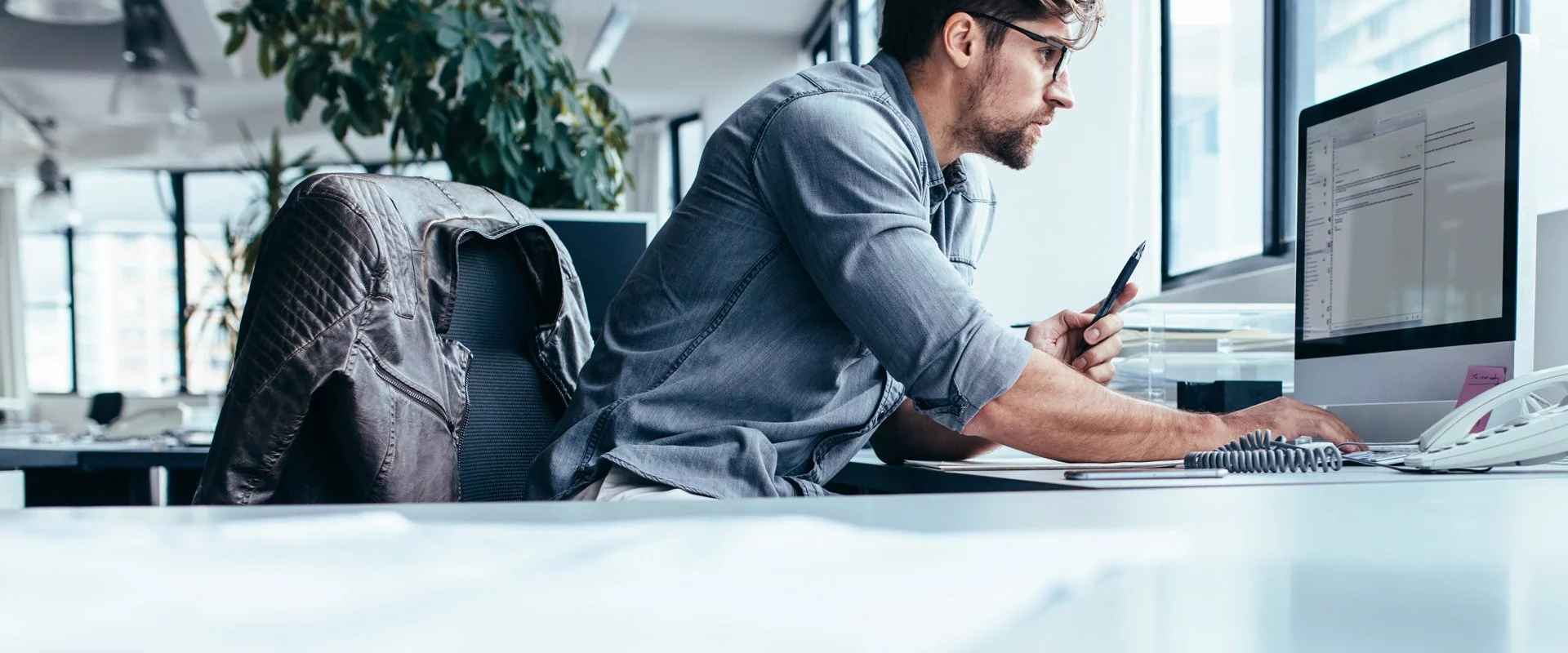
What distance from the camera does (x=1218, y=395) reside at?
5.55ft

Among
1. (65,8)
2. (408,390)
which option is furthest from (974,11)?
(65,8)

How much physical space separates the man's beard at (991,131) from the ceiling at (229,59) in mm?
5530

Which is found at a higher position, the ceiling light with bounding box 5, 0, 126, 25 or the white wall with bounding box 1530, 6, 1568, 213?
the ceiling light with bounding box 5, 0, 126, 25

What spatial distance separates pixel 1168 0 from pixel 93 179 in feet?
32.1

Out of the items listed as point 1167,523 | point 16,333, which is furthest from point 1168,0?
point 16,333

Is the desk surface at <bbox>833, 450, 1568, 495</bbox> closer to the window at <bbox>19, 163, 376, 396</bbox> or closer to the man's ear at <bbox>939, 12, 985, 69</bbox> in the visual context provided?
the man's ear at <bbox>939, 12, 985, 69</bbox>

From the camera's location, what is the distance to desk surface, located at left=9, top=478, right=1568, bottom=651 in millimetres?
203

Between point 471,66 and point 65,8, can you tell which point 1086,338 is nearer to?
point 471,66

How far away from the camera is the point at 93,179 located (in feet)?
34.0

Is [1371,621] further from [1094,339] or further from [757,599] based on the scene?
[1094,339]

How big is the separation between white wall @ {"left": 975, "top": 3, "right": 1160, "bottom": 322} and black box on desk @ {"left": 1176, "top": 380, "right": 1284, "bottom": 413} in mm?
2096

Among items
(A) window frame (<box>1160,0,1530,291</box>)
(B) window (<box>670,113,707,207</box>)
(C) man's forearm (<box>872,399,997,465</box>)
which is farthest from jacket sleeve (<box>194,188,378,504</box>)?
(B) window (<box>670,113,707,207</box>)

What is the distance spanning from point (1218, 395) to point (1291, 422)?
13.8 inches

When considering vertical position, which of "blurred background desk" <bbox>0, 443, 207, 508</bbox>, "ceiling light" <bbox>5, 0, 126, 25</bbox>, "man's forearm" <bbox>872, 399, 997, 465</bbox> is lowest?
"blurred background desk" <bbox>0, 443, 207, 508</bbox>
